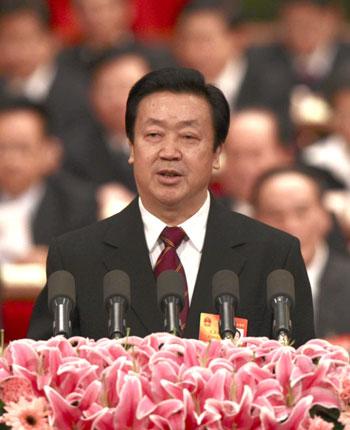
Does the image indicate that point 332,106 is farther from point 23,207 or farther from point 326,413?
point 326,413

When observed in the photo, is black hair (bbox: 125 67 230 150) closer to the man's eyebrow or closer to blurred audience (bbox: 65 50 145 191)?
the man's eyebrow

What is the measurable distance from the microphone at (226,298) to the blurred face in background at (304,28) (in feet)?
17.6

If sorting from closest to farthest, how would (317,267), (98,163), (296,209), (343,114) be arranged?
(317,267) → (296,209) → (98,163) → (343,114)

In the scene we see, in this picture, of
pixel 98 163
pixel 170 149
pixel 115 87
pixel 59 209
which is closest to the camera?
pixel 170 149

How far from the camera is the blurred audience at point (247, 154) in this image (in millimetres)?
6652

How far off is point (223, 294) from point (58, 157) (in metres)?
4.10

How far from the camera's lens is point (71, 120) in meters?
7.53

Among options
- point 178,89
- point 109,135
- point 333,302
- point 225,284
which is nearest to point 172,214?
point 178,89

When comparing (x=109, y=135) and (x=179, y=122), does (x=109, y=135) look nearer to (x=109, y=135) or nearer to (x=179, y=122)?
(x=109, y=135)

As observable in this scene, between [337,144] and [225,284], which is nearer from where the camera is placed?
[225,284]

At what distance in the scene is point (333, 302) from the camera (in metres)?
5.21

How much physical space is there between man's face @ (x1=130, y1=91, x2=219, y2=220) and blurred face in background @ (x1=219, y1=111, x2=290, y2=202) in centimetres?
344

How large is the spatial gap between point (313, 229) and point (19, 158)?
148 cm

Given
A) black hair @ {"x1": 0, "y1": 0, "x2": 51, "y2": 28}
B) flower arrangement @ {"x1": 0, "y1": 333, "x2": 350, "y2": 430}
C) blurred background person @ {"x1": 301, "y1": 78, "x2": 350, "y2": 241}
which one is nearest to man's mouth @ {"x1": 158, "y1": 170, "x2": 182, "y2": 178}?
flower arrangement @ {"x1": 0, "y1": 333, "x2": 350, "y2": 430}
